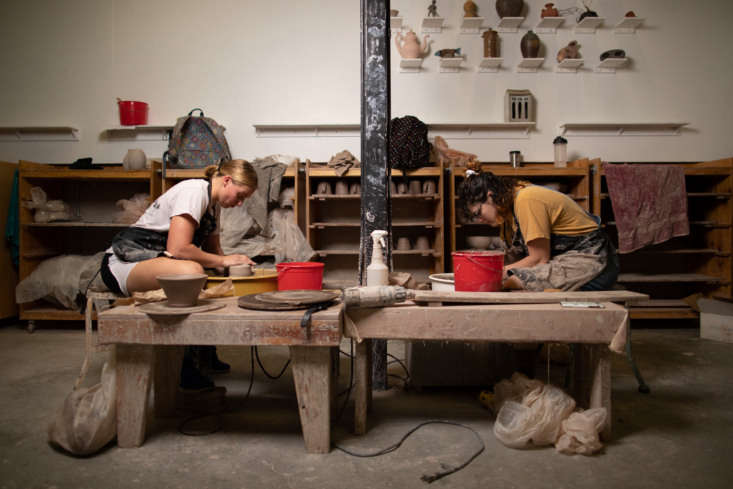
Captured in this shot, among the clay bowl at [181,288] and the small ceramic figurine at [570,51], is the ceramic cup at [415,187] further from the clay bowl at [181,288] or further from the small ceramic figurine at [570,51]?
the clay bowl at [181,288]

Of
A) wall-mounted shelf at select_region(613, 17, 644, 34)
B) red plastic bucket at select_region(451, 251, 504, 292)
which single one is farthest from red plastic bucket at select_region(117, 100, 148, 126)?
wall-mounted shelf at select_region(613, 17, 644, 34)

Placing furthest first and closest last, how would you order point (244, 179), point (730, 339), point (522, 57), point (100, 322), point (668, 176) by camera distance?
point (522, 57)
point (668, 176)
point (730, 339)
point (244, 179)
point (100, 322)

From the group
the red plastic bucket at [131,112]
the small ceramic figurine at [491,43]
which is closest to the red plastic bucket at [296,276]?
the red plastic bucket at [131,112]

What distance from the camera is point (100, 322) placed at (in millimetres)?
1828

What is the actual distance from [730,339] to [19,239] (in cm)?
656

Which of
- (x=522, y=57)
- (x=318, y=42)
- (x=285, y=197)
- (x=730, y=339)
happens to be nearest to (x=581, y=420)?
(x=730, y=339)

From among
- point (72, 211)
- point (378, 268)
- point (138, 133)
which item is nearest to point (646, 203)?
point (378, 268)

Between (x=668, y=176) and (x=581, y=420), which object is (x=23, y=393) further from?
(x=668, y=176)

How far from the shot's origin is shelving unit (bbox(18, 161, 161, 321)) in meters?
4.34

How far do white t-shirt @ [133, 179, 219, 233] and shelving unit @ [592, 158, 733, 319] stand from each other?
3600 millimetres

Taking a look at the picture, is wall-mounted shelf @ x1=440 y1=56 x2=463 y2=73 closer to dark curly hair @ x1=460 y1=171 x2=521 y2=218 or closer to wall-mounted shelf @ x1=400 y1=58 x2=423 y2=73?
wall-mounted shelf @ x1=400 y1=58 x2=423 y2=73

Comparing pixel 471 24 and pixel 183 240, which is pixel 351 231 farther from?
pixel 183 240

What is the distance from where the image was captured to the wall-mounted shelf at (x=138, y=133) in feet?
15.9

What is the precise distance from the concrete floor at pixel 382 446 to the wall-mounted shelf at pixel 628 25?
3.77m
